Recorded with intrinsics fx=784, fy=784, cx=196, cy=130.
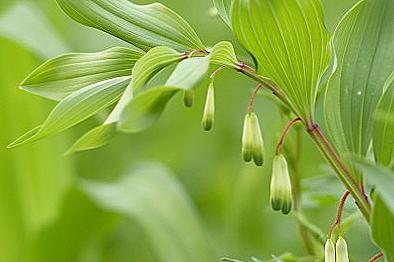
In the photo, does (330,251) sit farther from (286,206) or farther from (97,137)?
(97,137)

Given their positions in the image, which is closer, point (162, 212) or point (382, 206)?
point (382, 206)

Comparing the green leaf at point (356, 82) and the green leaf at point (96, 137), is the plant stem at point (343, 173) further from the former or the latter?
the green leaf at point (96, 137)

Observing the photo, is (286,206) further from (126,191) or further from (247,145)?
(126,191)

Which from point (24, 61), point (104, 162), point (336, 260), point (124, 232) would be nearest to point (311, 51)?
point (336, 260)

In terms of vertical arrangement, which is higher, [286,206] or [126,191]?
[286,206]

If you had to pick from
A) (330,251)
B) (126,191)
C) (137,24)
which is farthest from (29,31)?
(330,251)

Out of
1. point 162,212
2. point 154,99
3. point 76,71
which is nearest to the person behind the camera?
point 154,99

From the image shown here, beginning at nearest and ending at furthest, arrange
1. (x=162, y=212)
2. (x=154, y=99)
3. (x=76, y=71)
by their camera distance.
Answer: (x=154, y=99) < (x=76, y=71) < (x=162, y=212)

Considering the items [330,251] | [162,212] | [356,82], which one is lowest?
[162,212]
